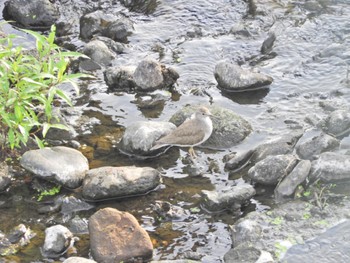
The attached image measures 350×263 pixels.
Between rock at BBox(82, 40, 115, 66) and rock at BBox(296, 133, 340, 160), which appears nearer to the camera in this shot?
rock at BBox(296, 133, 340, 160)

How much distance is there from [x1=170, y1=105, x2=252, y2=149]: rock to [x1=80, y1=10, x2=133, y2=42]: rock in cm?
397

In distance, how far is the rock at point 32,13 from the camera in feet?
50.5

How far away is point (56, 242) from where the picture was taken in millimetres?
8984

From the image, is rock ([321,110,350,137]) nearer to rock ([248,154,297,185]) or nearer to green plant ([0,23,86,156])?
rock ([248,154,297,185])

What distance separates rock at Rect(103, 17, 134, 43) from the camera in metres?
15.1

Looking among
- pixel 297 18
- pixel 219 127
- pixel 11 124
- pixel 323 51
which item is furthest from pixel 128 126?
pixel 297 18

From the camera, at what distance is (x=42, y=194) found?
10312mm

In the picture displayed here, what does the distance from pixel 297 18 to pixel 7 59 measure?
25.3 feet

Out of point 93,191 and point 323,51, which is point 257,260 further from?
point 323,51

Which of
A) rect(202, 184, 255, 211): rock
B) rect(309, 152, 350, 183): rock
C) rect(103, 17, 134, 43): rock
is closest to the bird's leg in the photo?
rect(202, 184, 255, 211): rock

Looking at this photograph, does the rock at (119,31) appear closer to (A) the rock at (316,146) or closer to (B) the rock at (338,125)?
(B) the rock at (338,125)

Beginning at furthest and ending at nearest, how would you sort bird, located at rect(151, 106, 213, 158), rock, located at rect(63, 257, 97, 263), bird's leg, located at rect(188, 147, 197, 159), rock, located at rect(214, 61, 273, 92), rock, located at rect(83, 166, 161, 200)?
1. rock, located at rect(214, 61, 273, 92)
2. bird's leg, located at rect(188, 147, 197, 159)
3. bird, located at rect(151, 106, 213, 158)
4. rock, located at rect(83, 166, 161, 200)
5. rock, located at rect(63, 257, 97, 263)

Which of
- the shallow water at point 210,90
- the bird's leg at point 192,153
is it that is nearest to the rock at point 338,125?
the shallow water at point 210,90

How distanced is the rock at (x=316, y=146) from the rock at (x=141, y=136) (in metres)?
2.31
